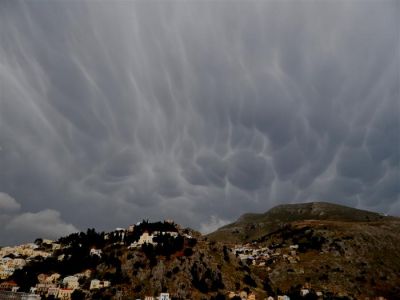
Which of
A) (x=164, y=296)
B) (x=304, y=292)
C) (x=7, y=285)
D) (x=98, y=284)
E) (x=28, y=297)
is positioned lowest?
(x=164, y=296)

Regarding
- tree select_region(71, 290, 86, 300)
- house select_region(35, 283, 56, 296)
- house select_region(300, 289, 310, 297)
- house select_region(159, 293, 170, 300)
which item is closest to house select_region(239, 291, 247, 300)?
house select_region(159, 293, 170, 300)

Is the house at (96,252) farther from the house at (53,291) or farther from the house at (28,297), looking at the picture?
the house at (28,297)

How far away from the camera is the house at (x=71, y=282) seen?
16588 cm

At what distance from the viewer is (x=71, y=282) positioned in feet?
549

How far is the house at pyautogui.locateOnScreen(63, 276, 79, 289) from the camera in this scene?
6531 inches

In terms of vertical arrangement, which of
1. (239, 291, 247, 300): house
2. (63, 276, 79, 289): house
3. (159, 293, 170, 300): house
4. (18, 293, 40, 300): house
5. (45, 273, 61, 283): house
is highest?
(45, 273, 61, 283): house

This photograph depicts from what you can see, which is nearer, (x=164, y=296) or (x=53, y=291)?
(x=164, y=296)

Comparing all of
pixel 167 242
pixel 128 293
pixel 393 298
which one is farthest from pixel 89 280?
pixel 393 298

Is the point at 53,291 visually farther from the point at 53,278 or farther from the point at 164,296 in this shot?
the point at 164,296

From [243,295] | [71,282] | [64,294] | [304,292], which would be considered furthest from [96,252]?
[304,292]

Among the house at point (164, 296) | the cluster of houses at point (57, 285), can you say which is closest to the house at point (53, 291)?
the cluster of houses at point (57, 285)

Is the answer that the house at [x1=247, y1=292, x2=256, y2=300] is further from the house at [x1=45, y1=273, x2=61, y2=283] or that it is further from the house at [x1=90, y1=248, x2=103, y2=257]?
the house at [x1=45, y1=273, x2=61, y2=283]

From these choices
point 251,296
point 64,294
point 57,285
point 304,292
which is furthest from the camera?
point 304,292

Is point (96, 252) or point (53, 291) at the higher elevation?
point (96, 252)
